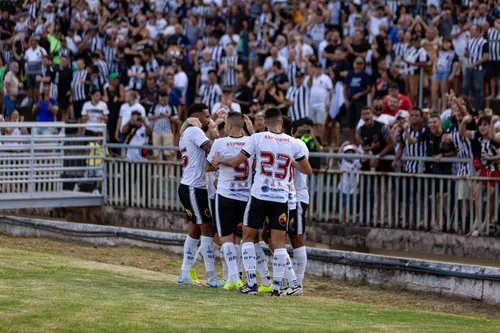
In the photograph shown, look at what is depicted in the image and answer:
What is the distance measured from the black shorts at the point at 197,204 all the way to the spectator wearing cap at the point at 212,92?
10569 mm

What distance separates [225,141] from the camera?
1392 centimetres

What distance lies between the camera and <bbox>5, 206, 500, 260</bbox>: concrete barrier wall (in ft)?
59.6

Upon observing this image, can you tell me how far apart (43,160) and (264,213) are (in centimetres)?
1103

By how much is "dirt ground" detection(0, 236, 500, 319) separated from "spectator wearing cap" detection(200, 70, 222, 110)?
6.09 metres

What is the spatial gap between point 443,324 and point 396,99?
33.7 ft

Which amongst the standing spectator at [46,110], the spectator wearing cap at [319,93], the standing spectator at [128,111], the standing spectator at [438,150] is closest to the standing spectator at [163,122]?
the standing spectator at [128,111]

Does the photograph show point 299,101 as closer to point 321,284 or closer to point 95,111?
point 95,111

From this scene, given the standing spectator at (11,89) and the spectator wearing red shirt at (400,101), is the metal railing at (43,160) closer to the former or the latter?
A: the standing spectator at (11,89)

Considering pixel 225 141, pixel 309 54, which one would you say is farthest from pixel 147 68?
pixel 225 141

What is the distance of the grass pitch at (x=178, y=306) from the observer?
1095 centimetres

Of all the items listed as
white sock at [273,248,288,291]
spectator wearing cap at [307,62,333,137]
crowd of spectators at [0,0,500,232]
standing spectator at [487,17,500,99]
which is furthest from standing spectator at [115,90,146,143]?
white sock at [273,248,288,291]

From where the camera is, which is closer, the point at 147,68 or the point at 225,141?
→ the point at 225,141

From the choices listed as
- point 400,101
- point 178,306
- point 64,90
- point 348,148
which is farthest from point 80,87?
point 178,306

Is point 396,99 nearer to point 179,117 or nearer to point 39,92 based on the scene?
point 179,117
